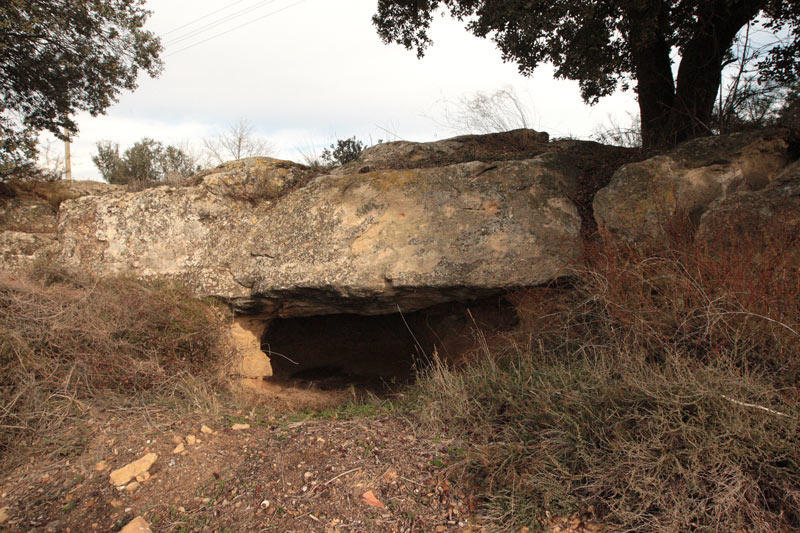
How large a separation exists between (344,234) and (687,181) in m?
2.97

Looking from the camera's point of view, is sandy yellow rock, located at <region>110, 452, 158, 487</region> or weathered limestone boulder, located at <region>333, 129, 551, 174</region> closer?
sandy yellow rock, located at <region>110, 452, 158, 487</region>

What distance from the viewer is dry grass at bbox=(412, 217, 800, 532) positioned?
2088 millimetres

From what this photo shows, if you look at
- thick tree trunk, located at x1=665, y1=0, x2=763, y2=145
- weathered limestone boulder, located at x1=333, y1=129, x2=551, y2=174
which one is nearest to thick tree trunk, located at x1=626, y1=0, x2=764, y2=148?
thick tree trunk, located at x1=665, y1=0, x2=763, y2=145

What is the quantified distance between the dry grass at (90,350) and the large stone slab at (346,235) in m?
0.37

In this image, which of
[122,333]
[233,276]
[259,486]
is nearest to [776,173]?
[259,486]

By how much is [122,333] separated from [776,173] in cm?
552

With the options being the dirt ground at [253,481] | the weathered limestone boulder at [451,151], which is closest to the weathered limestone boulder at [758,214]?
the weathered limestone boulder at [451,151]

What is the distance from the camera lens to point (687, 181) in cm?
391

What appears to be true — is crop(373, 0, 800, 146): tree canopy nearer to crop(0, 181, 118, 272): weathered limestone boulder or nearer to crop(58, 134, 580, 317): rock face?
crop(58, 134, 580, 317): rock face

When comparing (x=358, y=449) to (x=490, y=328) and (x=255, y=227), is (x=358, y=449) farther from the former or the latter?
(x=255, y=227)

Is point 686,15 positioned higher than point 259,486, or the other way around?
point 686,15

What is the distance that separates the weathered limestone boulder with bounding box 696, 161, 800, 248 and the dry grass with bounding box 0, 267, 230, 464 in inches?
153

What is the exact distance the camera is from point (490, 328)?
4.79 meters

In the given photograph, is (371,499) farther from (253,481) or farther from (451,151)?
(451,151)
